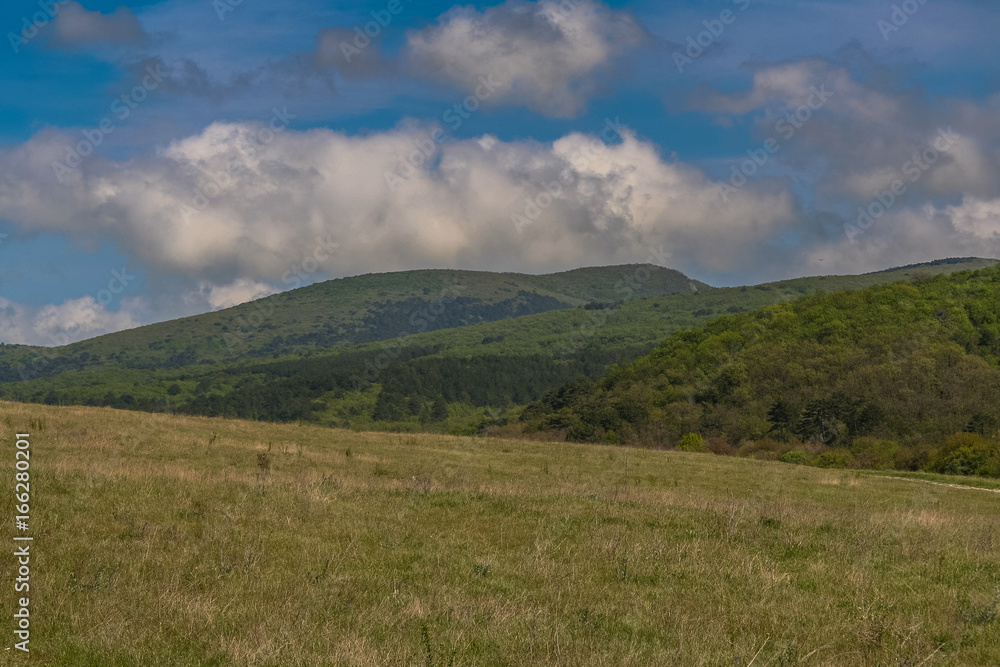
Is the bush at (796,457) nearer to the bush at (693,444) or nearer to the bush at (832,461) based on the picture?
the bush at (832,461)

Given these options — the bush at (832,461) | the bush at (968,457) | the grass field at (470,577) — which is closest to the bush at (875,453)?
the bush at (832,461)

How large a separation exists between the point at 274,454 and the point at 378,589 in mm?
19967

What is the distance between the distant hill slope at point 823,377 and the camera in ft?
241

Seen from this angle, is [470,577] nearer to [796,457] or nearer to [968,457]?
[968,457]

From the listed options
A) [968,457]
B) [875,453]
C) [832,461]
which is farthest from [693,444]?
[968,457]

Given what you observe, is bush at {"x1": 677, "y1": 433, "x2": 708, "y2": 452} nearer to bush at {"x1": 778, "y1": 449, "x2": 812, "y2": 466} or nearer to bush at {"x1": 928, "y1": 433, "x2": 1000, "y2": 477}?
bush at {"x1": 778, "y1": 449, "x2": 812, "y2": 466}

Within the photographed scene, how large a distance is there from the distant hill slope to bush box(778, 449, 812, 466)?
10.6m

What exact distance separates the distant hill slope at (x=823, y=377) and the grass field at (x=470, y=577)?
181 feet

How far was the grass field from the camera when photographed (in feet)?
26.3

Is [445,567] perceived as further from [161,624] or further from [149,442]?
[149,442]

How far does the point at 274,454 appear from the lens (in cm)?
2850

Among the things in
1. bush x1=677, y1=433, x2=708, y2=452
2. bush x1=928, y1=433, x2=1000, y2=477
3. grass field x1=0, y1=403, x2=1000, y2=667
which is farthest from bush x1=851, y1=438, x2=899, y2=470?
grass field x1=0, y1=403, x2=1000, y2=667

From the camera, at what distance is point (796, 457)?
179 feet

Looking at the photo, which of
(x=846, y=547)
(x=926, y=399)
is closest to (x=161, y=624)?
(x=846, y=547)
